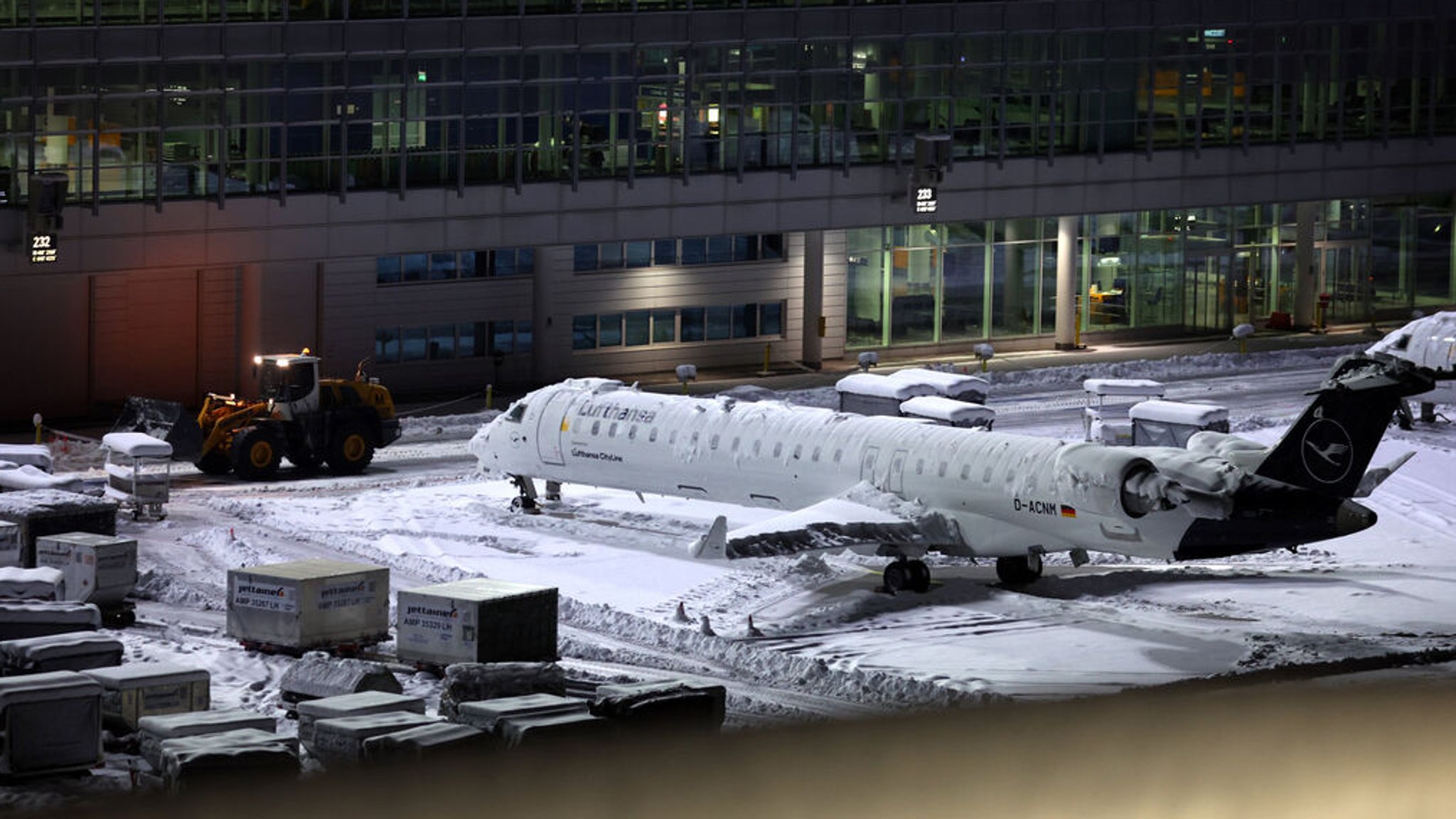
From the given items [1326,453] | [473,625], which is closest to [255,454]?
[473,625]

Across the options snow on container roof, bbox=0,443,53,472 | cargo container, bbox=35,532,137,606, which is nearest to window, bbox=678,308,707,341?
snow on container roof, bbox=0,443,53,472

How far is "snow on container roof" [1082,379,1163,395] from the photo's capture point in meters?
66.4

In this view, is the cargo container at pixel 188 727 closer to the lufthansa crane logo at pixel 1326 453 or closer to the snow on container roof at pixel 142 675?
the snow on container roof at pixel 142 675

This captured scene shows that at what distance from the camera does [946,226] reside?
8400 centimetres

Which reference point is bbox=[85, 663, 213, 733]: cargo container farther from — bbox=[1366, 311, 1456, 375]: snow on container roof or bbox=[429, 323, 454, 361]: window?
bbox=[1366, 311, 1456, 375]: snow on container roof

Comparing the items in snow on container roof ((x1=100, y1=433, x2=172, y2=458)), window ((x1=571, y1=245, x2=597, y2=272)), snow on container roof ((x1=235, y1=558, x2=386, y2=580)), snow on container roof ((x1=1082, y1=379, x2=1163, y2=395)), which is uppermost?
window ((x1=571, y1=245, x2=597, y2=272))

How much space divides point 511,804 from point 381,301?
6853cm

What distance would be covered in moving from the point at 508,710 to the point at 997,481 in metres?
16.4

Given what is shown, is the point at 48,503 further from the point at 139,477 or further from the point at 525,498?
the point at 525,498

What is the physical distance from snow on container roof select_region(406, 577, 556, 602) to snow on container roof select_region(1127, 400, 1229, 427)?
23927mm

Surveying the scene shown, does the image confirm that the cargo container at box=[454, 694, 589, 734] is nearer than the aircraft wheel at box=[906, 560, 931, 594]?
Yes

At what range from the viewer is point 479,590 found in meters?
41.8

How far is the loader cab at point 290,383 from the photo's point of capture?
6119 cm

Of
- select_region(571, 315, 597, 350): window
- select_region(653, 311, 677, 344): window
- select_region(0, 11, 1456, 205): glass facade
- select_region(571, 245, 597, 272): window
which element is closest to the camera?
select_region(0, 11, 1456, 205): glass facade
